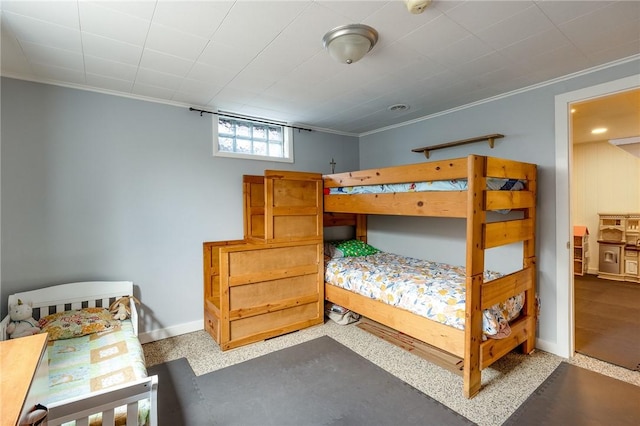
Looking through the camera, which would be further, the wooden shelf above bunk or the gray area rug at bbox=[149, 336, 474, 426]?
the wooden shelf above bunk

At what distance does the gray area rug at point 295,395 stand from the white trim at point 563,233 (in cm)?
147

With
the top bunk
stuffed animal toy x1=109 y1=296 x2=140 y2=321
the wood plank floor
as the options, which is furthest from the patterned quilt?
the wood plank floor

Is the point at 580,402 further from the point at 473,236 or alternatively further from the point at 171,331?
the point at 171,331

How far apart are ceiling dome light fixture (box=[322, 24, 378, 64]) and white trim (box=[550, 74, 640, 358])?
1882 millimetres

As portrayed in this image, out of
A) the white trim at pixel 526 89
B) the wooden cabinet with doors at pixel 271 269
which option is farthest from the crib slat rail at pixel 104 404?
the white trim at pixel 526 89

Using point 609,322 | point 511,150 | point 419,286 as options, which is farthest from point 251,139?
point 609,322

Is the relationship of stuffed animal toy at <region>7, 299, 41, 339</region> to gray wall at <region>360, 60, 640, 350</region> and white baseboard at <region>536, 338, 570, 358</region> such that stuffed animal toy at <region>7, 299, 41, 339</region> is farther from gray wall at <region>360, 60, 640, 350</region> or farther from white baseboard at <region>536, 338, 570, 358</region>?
white baseboard at <region>536, 338, 570, 358</region>

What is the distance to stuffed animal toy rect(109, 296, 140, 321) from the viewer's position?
2614mm

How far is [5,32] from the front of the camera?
1839 millimetres

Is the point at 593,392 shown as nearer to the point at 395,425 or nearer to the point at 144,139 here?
the point at 395,425

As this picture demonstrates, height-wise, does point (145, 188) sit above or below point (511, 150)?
below

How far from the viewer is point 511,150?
2.93 m

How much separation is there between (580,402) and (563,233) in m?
1.32

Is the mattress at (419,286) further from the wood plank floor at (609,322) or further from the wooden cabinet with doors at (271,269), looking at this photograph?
the wood plank floor at (609,322)
